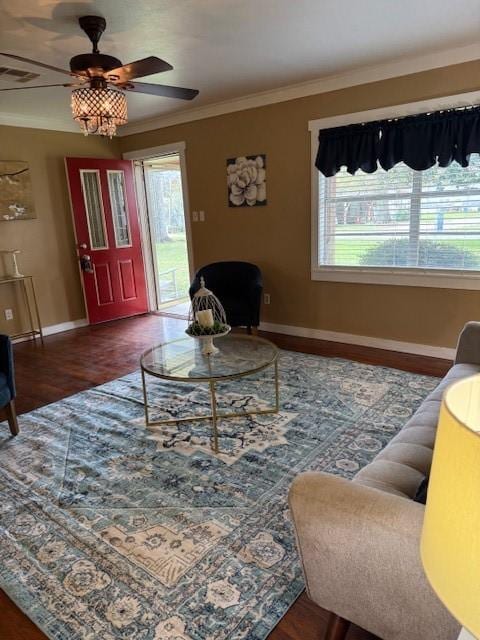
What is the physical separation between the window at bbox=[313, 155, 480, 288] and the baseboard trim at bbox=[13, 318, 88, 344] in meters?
3.16

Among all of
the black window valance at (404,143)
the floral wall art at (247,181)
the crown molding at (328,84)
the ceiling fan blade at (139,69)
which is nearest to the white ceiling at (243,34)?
the crown molding at (328,84)

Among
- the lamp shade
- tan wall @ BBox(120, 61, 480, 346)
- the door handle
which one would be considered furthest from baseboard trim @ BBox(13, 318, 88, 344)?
the lamp shade

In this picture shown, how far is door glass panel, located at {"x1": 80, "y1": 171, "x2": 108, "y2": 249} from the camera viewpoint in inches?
212

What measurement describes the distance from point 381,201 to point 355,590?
347 centimetres

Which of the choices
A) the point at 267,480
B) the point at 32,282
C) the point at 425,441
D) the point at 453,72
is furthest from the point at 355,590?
the point at 32,282

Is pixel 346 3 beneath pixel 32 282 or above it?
above

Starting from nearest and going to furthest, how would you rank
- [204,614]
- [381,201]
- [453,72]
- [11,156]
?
[204,614] < [453,72] < [381,201] < [11,156]

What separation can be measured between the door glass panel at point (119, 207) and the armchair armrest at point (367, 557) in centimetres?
515

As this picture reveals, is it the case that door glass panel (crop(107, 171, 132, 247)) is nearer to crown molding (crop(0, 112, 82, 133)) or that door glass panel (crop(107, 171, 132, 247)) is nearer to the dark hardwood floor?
crown molding (crop(0, 112, 82, 133))

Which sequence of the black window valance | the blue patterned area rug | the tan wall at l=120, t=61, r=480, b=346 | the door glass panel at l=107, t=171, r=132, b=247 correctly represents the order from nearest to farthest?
the blue patterned area rug < the black window valance < the tan wall at l=120, t=61, r=480, b=346 < the door glass panel at l=107, t=171, r=132, b=247

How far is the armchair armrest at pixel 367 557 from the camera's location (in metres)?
1.02

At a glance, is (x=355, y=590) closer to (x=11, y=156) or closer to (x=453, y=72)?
(x=453, y=72)

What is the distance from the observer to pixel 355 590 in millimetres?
1144

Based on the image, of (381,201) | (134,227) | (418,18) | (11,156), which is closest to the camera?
(418,18)
